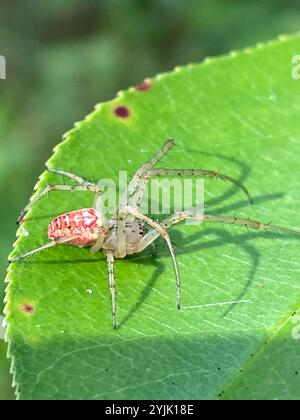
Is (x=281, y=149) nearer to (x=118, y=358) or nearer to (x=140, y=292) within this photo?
(x=140, y=292)

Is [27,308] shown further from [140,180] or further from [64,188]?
[140,180]

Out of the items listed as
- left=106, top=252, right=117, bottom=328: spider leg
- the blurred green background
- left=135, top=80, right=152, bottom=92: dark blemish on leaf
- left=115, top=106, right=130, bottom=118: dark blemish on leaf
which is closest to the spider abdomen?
left=106, top=252, right=117, bottom=328: spider leg

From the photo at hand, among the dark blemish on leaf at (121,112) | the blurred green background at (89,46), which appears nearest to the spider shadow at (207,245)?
the dark blemish on leaf at (121,112)

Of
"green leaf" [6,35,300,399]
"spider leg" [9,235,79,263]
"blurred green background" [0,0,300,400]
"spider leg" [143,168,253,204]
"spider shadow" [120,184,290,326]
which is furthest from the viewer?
"blurred green background" [0,0,300,400]

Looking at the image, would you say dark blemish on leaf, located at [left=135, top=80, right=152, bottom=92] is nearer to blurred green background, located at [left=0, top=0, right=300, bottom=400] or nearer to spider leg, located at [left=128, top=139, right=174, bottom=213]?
spider leg, located at [left=128, top=139, right=174, bottom=213]

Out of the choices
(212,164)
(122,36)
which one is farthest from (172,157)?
(122,36)

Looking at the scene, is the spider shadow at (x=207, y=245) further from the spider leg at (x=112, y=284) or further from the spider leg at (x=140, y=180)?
the spider leg at (x=140, y=180)
